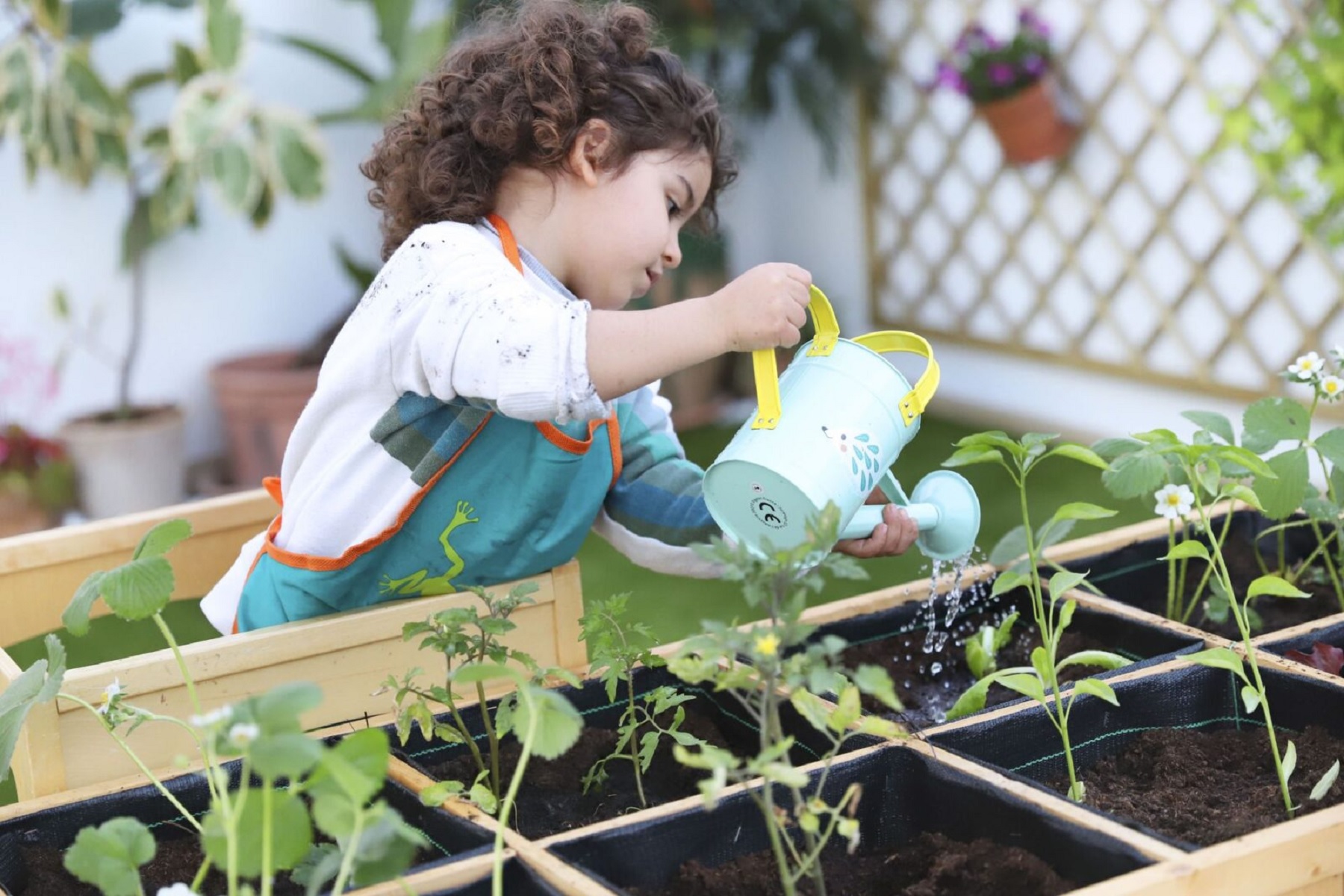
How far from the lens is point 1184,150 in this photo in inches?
122

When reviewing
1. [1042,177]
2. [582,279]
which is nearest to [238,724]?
[582,279]

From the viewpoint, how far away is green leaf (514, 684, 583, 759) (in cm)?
69

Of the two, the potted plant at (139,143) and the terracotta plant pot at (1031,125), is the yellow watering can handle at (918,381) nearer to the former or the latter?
the potted plant at (139,143)

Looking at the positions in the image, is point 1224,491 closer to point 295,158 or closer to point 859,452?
point 859,452

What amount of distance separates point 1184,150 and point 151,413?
2.26m

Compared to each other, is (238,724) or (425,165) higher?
(425,165)

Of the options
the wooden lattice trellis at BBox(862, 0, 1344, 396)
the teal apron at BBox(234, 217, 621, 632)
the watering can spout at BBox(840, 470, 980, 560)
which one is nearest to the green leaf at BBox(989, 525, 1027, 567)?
the watering can spout at BBox(840, 470, 980, 560)

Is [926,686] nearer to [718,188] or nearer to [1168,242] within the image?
[718,188]

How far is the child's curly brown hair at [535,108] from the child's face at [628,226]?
0.02 meters

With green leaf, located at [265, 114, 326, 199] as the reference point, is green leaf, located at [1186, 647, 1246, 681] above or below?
below

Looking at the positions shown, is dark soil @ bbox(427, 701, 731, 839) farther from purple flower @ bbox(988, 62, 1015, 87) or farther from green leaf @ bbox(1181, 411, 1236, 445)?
purple flower @ bbox(988, 62, 1015, 87)

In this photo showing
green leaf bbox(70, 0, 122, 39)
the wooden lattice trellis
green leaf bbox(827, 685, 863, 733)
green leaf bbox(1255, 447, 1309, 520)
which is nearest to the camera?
green leaf bbox(827, 685, 863, 733)

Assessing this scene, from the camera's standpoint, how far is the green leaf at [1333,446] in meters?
1.09

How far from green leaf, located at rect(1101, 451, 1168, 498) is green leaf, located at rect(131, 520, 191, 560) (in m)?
0.56
